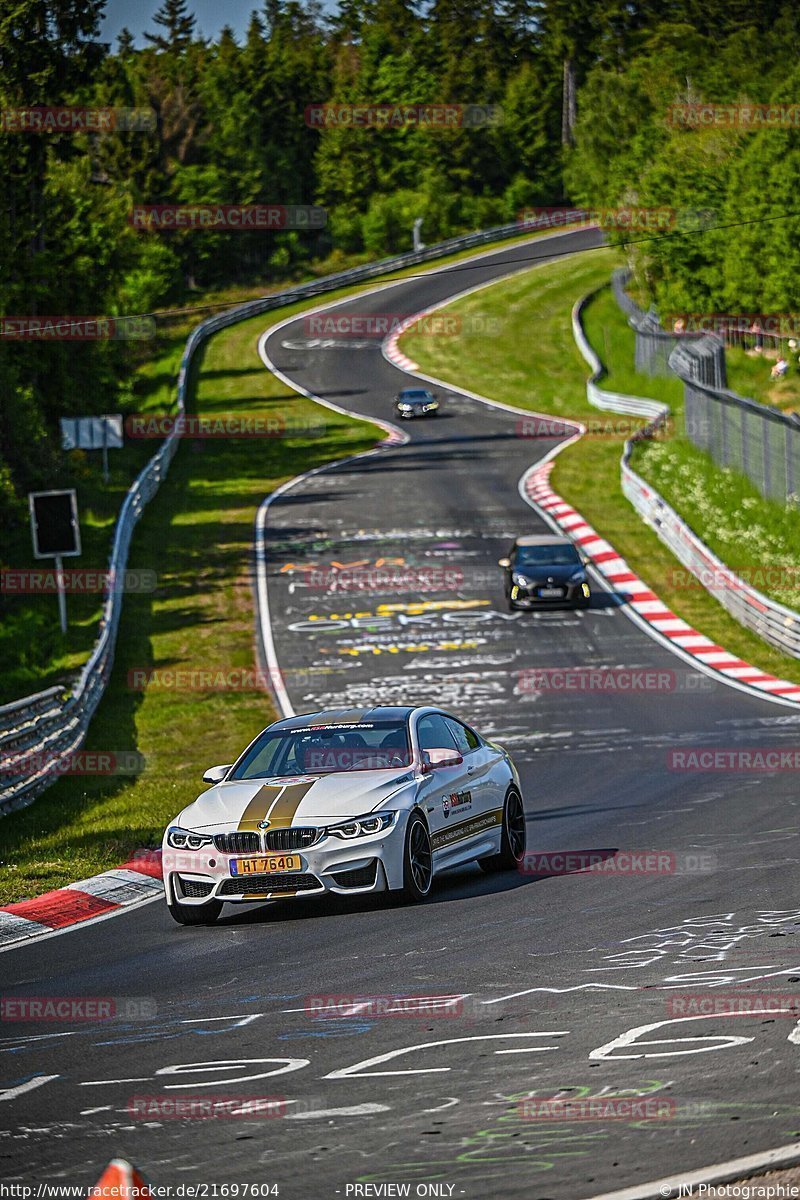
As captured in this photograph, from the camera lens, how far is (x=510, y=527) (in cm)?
4150

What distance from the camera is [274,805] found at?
453 inches

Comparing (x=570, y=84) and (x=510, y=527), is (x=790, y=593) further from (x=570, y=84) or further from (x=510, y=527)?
(x=570, y=84)

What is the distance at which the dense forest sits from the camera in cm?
4684

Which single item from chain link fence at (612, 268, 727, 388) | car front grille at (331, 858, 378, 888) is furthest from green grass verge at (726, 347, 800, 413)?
car front grille at (331, 858, 378, 888)

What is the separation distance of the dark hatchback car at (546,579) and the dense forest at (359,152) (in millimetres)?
11075

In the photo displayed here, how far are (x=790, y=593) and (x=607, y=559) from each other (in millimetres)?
6317
